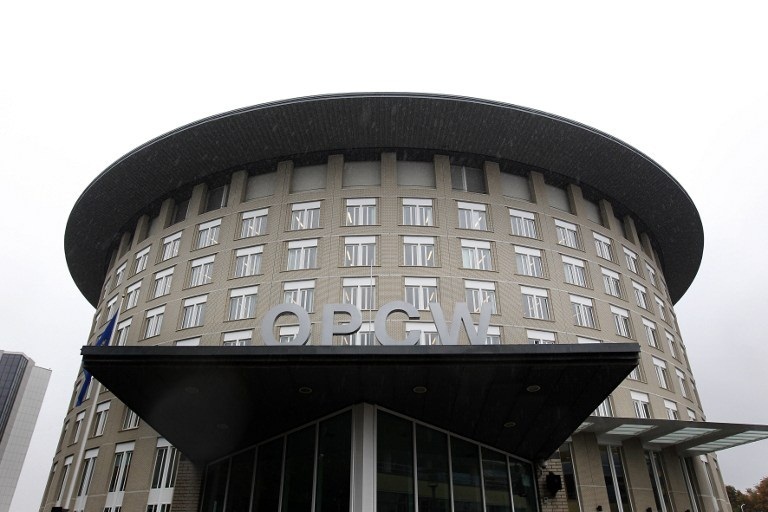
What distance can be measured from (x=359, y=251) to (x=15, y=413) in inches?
4885

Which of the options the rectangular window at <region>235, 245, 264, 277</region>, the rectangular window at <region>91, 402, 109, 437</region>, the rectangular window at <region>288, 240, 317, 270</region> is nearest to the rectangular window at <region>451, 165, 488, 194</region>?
the rectangular window at <region>288, 240, 317, 270</region>

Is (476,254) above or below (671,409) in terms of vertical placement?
above

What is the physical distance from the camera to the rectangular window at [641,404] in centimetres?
2859

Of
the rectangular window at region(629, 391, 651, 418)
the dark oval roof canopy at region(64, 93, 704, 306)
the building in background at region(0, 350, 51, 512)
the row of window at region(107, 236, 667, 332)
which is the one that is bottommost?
the rectangular window at region(629, 391, 651, 418)

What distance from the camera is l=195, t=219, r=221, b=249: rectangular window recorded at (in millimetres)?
31594

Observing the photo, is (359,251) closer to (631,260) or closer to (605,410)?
(605,410)

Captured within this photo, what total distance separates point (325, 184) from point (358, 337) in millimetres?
9258

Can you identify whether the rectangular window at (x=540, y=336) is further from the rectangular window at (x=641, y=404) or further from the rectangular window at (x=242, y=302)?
the rectangular window at (x=242, y=302)

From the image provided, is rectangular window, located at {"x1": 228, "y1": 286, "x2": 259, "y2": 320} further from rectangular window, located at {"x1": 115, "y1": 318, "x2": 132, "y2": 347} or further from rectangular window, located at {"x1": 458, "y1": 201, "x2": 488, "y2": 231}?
rectangular window, located at {"x1": 458, "y1": 201, "x2": 488, "y2": 231}

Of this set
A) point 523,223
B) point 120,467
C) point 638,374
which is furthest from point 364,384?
point 638,374

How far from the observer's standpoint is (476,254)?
2911cm

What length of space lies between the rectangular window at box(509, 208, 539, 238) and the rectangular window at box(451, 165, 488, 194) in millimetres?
2066

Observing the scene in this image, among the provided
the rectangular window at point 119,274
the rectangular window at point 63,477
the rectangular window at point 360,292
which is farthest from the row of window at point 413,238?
the rectangular window at point 63,477

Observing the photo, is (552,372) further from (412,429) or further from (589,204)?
(589,204)
